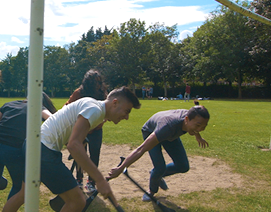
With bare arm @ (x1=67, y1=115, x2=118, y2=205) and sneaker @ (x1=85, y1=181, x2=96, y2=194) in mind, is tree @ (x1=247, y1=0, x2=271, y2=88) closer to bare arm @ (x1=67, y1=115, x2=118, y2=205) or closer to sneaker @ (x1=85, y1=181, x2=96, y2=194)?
sneaker @ (x1=85, y1=181, x2=96, y2=194)

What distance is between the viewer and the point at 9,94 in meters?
62.2

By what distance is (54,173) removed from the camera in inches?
101

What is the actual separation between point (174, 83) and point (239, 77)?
11572 mm

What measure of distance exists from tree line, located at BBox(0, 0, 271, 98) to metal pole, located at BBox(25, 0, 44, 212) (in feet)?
92.8

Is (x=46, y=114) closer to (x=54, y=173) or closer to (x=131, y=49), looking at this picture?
(x=54, y=173)

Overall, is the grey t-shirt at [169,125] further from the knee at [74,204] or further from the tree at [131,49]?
the tree at [131,49]

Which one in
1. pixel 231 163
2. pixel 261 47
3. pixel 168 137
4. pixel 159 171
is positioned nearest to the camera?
pixel 168 137

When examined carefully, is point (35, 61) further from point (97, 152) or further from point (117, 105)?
point (97, 152)

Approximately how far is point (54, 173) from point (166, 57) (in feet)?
156

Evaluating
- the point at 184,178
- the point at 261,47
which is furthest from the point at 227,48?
the point at 184,178

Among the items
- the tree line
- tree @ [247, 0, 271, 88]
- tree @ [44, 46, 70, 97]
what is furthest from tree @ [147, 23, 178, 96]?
tree @ [44, 46, 70, 97]

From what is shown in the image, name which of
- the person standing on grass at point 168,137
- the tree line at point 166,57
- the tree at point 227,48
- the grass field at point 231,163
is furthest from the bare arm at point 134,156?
the tree at point 227,48

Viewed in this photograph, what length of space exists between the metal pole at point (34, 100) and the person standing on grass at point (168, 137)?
144cm

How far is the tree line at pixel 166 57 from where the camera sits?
38281mm
